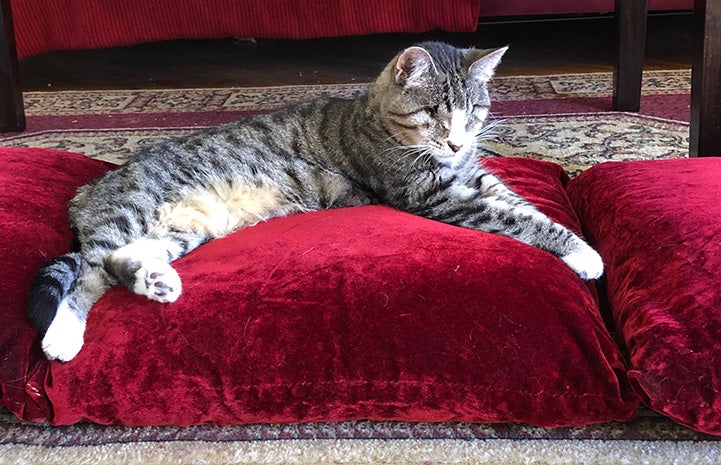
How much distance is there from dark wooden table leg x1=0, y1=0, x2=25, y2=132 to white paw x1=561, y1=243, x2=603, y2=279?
2.11 meters

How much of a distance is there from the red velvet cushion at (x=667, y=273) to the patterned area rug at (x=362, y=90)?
106 millimetres

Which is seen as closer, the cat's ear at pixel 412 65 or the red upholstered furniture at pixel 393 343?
the red upholstered furniture at pixel 393 343

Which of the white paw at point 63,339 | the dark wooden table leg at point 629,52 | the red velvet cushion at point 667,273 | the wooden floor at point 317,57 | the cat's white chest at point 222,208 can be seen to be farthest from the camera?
the wooden floor at point 317,57

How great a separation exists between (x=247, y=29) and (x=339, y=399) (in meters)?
2.63

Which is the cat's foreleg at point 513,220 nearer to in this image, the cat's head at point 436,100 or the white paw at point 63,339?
the cat's head at point 436,100

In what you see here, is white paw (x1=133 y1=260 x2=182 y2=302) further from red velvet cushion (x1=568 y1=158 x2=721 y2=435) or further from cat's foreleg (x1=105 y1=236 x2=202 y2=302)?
red velvet cushion (x1=568 y1=158 x2=721 y2=435)

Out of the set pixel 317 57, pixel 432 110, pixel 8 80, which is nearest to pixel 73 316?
pixel 432 110

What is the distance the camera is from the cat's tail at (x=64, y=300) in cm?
105

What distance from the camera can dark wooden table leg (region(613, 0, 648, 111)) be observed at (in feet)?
7.91

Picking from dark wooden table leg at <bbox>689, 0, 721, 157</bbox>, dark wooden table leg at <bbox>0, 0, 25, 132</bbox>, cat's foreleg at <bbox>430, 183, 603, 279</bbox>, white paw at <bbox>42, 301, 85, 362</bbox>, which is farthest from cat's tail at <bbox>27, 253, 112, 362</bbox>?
dark wooden table leg at <bbox>0, 0, 25, 132</bbox>

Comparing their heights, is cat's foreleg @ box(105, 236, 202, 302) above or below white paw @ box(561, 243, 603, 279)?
above

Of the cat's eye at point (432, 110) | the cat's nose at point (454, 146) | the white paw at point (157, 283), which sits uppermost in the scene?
the cat's eye at point (432, 110)

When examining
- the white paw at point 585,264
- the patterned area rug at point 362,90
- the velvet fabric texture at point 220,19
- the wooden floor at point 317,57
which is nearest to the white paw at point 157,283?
the patterned area rug at point 362,90

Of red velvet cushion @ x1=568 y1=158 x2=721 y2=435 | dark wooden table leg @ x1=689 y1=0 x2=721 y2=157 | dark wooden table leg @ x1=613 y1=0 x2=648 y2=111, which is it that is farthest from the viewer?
dark wooden table leg @ x1=613 y1=0 x2=648 y2=111
